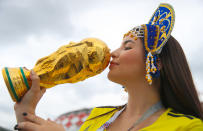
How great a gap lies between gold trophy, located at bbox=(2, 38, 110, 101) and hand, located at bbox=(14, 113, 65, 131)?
0.19 metres

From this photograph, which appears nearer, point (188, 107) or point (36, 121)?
point (36, 121)

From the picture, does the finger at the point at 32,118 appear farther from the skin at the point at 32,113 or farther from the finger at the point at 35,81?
the finger at the point at 35,81

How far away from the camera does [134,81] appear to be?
2.04 meters

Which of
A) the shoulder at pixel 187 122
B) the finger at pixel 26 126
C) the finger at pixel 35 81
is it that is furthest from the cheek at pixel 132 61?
the finger at pixel 26 126

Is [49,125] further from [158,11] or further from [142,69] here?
[158,11]

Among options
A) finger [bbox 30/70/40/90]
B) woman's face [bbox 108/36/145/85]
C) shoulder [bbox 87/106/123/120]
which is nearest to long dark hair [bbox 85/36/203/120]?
woman's face [bbox 108/36/145/85]

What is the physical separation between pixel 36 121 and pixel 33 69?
412 millimetres

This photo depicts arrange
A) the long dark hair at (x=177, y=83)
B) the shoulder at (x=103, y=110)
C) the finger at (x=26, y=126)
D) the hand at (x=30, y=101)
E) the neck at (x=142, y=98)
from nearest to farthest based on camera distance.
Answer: the finger at (x=26, y=126) → the hand at (x=30, y=101) → the long dark hair at (x=177, y=83) → the neck at (x=142, y=98) → the shoulder at (x=103, y=110)

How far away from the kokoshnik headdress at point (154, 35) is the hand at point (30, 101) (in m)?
0.87

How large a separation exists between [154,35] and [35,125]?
4.14 feet

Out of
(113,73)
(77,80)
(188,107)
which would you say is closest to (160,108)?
(188,107)

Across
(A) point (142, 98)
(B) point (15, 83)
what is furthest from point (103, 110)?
(B) point (15, 83)

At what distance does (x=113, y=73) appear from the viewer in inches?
80.5

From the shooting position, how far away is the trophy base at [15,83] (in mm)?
1653
